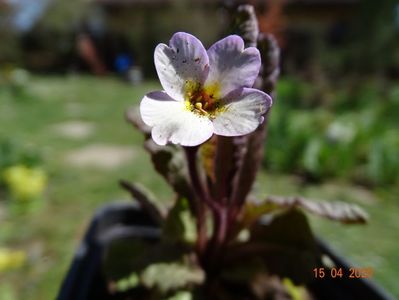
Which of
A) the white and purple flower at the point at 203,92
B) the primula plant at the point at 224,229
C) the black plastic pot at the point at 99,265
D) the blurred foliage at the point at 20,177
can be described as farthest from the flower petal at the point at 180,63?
the blurred foliage at the point at 20,177

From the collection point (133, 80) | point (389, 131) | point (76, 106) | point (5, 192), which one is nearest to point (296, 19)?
point (133, 80)

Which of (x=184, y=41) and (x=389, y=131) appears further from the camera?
(x=389, y=131)

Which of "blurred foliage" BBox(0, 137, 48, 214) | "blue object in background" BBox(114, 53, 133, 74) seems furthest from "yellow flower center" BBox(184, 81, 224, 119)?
"blue object in background" BBox(114, 53, 133, 74)

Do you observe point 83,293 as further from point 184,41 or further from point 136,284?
Result: point 184,41

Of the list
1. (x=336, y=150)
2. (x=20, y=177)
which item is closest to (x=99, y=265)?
(x=20, y=177)

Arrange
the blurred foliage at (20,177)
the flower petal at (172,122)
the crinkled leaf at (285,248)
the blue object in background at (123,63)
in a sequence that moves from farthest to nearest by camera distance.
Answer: the blue object in background at (123,63), the blurred foliage at (20,177), the crinkled leaf at (285,248), the flower petal at (172,122)

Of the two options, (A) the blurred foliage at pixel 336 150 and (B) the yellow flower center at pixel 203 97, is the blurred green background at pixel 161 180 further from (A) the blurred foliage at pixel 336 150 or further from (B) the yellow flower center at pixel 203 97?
(B) the yellow flower center at pixel 203 97

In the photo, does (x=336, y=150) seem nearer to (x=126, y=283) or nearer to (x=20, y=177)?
(x=20, y=177)
